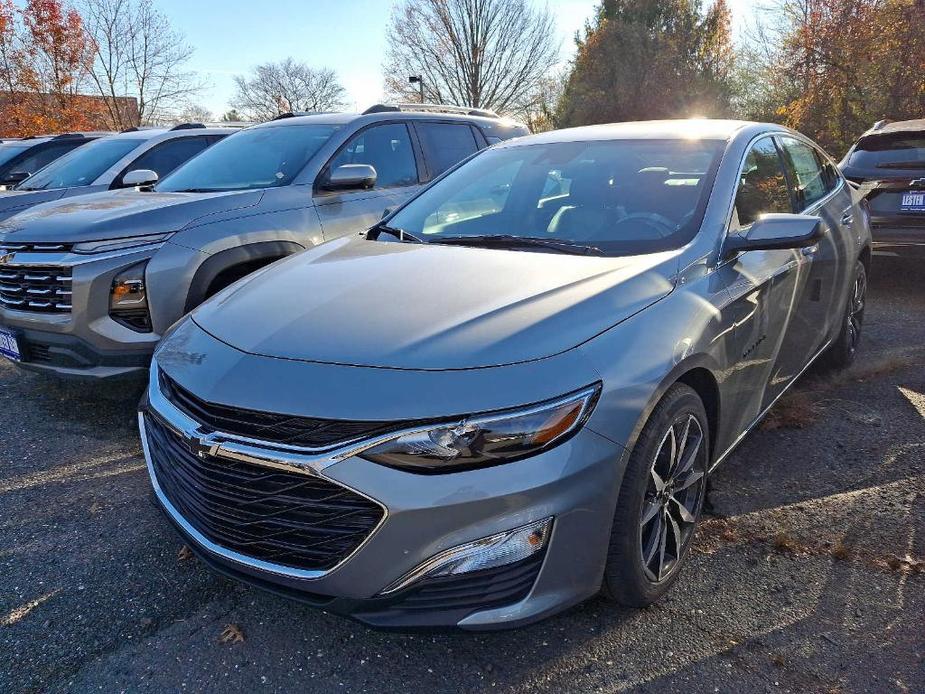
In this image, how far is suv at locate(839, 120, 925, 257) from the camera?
6.11m

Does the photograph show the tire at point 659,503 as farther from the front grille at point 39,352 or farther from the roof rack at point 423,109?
the roof rack at point 423,109

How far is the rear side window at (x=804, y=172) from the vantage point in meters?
3.74

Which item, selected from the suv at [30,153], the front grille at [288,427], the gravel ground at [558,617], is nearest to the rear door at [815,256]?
the gravel ground at [558,617]

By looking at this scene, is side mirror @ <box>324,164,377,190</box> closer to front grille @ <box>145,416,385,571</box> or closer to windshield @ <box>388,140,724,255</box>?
windshield @ <box>388,140,724,255</box>

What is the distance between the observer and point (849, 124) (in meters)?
13.5

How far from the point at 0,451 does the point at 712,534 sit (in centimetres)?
372

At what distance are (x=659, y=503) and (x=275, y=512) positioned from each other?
126 cm

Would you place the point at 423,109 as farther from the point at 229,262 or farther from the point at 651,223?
the point at 651,223

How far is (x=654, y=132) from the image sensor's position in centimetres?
340

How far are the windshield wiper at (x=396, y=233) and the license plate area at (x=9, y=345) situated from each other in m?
2.26

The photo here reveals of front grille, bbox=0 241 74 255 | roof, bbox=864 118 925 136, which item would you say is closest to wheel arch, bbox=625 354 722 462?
front grille, bbox=0 241 74 255

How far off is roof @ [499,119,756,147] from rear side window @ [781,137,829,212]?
0.80 ft

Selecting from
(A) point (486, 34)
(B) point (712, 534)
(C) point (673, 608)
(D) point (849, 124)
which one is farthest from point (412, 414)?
(A) point (486, 34)

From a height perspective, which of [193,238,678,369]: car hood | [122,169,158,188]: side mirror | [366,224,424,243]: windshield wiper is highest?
[122,169,158,188]: side mirror
